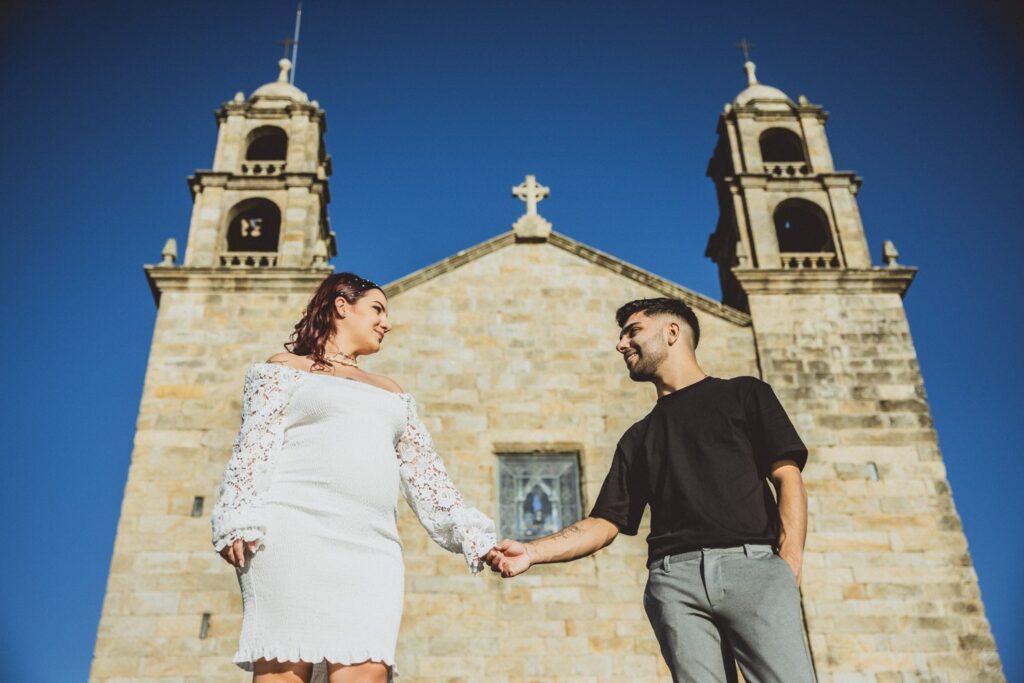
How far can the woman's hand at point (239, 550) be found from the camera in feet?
9.34

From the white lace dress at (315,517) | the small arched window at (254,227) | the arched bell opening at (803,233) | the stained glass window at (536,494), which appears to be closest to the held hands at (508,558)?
the white lace dress at (315,517)

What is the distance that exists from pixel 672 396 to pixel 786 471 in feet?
1.99

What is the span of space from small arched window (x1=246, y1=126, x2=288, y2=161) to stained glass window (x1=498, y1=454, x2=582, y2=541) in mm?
6960

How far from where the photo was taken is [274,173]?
1343 cm

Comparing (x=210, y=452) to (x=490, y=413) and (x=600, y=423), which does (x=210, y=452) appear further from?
(x=600, y=423)

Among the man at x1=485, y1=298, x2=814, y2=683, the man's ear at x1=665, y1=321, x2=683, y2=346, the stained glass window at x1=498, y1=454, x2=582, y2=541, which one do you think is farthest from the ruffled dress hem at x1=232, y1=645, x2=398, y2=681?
the stained glass window at x1=498, y1=454, x2=582, y2=541

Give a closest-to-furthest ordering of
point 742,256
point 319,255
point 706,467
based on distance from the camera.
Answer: point 706,467 → point 319,255 → point 742,256

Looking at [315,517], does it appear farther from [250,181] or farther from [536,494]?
[250,181]

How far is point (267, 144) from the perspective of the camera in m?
14.9

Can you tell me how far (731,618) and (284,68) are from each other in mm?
14926

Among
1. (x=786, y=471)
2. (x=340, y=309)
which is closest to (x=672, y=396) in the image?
(x=786, y=471)

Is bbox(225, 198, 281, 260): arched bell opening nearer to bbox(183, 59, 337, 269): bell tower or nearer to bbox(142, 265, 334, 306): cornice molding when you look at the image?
bbox(183, 59, 337, 269): bell tower

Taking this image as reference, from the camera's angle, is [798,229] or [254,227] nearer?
[254,227]

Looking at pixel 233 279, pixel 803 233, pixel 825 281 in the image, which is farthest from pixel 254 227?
pixel 803 233
